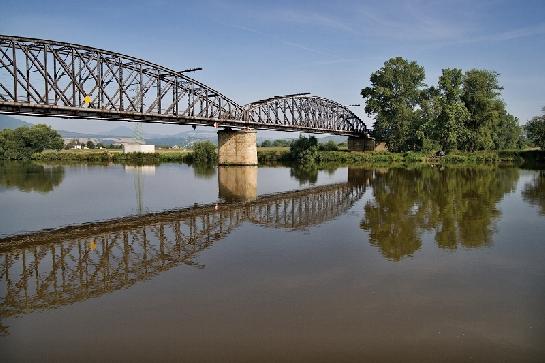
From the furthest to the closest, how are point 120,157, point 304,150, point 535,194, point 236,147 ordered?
point 120,157 → point 304,150 → point 236,147 → point 535,194

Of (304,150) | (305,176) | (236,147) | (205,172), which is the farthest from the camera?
(304,150)

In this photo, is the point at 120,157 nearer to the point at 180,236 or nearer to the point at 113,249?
the point at 180,236

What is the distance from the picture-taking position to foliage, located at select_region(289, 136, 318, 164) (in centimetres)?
10719

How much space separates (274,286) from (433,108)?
336ft

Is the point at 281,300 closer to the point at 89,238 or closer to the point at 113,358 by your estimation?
the point at 113,358

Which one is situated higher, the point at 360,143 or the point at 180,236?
the point at 360,143

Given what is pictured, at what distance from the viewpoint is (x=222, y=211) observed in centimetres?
2919

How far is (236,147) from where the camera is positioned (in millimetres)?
87688

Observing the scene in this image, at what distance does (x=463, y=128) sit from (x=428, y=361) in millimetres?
99817

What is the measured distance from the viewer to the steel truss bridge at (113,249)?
43.3 feet

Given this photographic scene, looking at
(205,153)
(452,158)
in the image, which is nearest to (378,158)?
(452,158)

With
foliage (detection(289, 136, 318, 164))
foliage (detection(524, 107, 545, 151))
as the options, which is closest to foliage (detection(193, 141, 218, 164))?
foliage (detection(289, 136, 318, 164))

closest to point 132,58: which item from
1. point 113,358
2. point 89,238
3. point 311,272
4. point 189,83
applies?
point 189,83

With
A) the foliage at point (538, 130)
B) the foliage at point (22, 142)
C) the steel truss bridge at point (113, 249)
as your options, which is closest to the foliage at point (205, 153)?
the foliage at point (22, 142)
